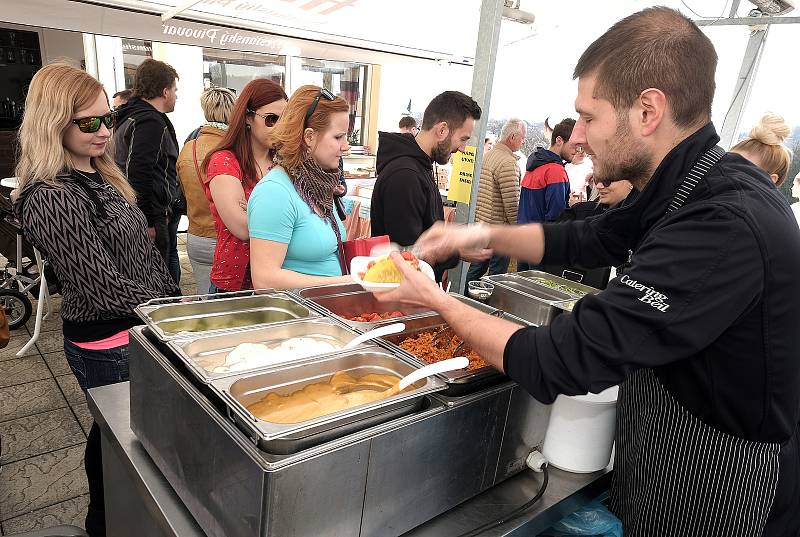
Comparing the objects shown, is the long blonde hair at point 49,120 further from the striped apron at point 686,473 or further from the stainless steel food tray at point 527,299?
the striped apron at point 686,473

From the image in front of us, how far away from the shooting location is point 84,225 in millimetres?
1786

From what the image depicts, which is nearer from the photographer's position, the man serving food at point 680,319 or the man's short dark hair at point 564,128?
the man serving food at point 680,319

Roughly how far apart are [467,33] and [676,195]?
6.26 m

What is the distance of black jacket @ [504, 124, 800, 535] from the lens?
970mm

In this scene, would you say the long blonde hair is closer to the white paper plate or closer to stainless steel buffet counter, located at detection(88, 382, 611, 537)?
stainless steel buffet counter, located at detection(88, 382, 611, 537)

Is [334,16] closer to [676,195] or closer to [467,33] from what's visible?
[467,33]

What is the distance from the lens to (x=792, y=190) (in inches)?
203

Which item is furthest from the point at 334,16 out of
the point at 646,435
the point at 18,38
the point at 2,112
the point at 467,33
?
the point at 2,112

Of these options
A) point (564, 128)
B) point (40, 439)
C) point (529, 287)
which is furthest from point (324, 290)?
point (564, 128)

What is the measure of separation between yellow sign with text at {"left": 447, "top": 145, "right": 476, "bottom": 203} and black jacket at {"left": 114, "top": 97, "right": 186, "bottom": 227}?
7.29 feet

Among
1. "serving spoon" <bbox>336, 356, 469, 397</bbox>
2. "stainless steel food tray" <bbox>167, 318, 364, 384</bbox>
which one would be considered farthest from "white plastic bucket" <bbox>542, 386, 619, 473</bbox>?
"stainless steel food tray" <bbox>167, 318, 364, 384</bbox>

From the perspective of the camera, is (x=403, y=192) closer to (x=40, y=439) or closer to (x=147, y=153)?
(x=147, y=153)

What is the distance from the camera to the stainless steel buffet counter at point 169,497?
48.4 inches

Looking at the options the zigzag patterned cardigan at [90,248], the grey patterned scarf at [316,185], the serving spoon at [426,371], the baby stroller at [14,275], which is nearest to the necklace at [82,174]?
the zigzag patterned cardigan at [90,248]
